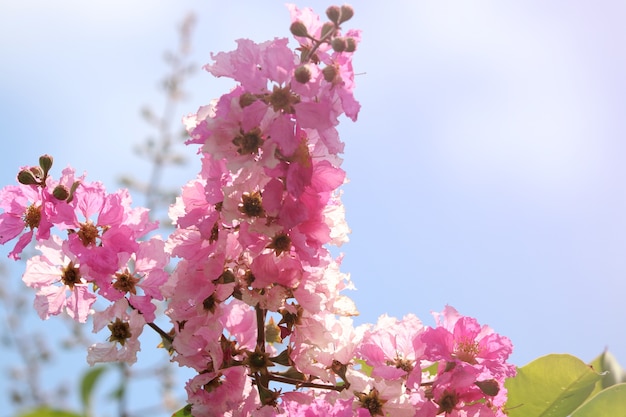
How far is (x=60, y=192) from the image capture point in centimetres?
104

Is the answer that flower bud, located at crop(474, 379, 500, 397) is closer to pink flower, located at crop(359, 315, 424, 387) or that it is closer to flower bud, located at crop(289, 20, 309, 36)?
pink flower, located at crop(359, 315, 424, 387)

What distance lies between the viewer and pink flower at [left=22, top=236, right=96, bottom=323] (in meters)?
1.10

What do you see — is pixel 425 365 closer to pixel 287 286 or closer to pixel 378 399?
pixel 378 399

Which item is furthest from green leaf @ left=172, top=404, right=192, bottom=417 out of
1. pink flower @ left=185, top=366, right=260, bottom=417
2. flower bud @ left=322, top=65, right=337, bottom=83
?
flower bud @ left=322, top=65, right=337, bottom=83

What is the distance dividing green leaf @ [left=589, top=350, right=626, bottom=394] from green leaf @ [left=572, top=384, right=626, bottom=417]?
296 millimetres

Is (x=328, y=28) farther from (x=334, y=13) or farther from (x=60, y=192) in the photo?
(x=60, y=192)

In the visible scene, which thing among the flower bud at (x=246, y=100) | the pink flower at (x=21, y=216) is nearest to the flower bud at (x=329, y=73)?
the flower bud at (x=246, y=100)

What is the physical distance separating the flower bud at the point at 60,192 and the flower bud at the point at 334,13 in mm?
476

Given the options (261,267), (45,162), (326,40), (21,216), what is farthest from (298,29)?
(21,216)

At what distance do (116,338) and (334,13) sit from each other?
614 millimetres

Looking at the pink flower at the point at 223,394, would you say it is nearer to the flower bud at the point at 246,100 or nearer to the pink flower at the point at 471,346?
the pink flower at the point at 471,346

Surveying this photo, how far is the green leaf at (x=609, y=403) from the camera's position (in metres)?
1.03

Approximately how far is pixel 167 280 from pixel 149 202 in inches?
113

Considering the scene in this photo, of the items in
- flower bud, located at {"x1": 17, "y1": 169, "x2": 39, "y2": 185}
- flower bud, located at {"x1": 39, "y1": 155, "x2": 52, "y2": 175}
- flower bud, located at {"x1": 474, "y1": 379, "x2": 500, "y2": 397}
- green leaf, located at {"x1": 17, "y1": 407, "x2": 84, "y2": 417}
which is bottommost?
green leaf, located at {"x1": 17, "y1": 407, "x2": 84, "y2": 417}
